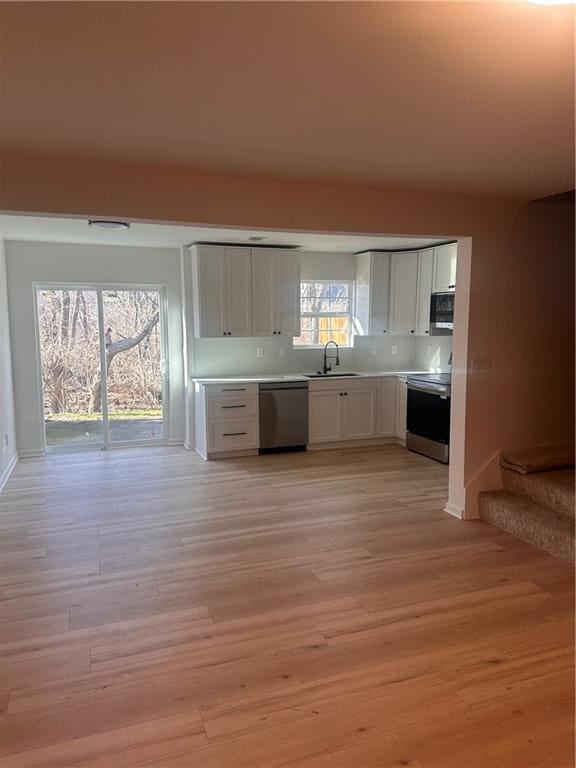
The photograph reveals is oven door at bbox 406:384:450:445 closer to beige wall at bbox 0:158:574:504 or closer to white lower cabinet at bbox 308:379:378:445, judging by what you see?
white lower cabinet at bbox 308:379:378:445

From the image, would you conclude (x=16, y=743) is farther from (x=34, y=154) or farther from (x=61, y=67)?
(x=34, y=154)

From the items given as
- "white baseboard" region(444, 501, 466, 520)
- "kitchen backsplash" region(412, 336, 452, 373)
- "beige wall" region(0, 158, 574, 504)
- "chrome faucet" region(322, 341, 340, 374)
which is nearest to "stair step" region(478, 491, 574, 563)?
"white baseboard" region(444, 501, 466, 520)

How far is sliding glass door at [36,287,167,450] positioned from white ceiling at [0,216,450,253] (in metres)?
0.72

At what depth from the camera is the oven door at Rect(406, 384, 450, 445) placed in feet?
17.7

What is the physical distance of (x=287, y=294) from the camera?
6.20 m

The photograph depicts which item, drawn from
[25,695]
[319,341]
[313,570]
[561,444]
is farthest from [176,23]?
[319,341]

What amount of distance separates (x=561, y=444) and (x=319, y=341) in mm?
3336

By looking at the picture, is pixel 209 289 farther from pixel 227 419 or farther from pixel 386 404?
pixel 386 404

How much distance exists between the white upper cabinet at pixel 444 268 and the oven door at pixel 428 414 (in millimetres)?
1176

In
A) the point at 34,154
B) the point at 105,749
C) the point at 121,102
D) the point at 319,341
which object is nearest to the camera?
the point at 105,749

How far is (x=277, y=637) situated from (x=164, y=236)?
4.12m

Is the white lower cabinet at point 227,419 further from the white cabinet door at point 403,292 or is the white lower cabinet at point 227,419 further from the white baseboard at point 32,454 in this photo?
the white cabinet door at point 403,292

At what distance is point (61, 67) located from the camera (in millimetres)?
1765

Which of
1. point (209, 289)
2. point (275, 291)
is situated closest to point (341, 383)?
point (275, 291)
